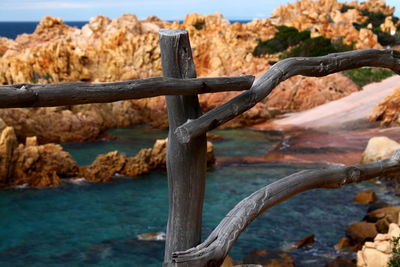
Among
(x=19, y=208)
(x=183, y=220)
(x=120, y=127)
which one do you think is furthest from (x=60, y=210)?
(x=120, y=127)

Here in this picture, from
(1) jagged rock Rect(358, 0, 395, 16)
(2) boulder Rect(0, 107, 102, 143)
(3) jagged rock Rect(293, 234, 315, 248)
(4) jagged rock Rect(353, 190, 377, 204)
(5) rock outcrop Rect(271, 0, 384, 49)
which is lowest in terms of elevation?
(3) jagged rock Rect(293, 234, 315, 248)

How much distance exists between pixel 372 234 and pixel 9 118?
11.8 meters

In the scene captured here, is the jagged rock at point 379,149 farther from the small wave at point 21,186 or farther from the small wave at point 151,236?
the small wave at point 21,186

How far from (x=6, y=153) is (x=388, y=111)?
1063 centimetres

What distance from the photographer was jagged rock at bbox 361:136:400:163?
461 inches

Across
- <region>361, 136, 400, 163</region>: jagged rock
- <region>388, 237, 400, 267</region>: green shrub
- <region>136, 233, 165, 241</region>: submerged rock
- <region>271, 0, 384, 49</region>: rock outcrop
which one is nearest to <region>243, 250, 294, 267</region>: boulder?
<region>136, 233, 165, 241</region>: submerged rock

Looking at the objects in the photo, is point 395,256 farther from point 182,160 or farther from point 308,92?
point 308,92

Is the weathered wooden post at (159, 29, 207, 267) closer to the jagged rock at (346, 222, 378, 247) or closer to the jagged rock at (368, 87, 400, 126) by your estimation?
the jagged rock at (346, 222, 378, 247)

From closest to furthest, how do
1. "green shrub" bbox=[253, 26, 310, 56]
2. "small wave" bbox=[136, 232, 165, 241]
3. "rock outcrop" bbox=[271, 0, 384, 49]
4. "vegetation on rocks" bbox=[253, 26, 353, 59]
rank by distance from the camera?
"small wave" bbox=[136, 232, 165, 241]
"vegetation on rocks" bbox=[253, 26, 353, 59]
"green shrub" bbox=[253, 26, 310, 56]
"rock outcrop" bbox=[271, 0, 384, 49]

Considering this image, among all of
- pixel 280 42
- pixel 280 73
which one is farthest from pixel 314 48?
pixel 280 73

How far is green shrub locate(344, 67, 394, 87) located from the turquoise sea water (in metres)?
9.61

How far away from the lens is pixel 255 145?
15.8m

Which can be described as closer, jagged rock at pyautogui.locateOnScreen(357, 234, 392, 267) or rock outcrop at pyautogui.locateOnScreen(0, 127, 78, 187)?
jagged rock at pyautogui.locateOnScreen(357, 234, 392, 267)

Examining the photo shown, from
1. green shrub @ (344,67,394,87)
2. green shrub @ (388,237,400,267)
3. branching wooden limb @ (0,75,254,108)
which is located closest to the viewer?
branching wooden limb @ (0,75,254,108)
